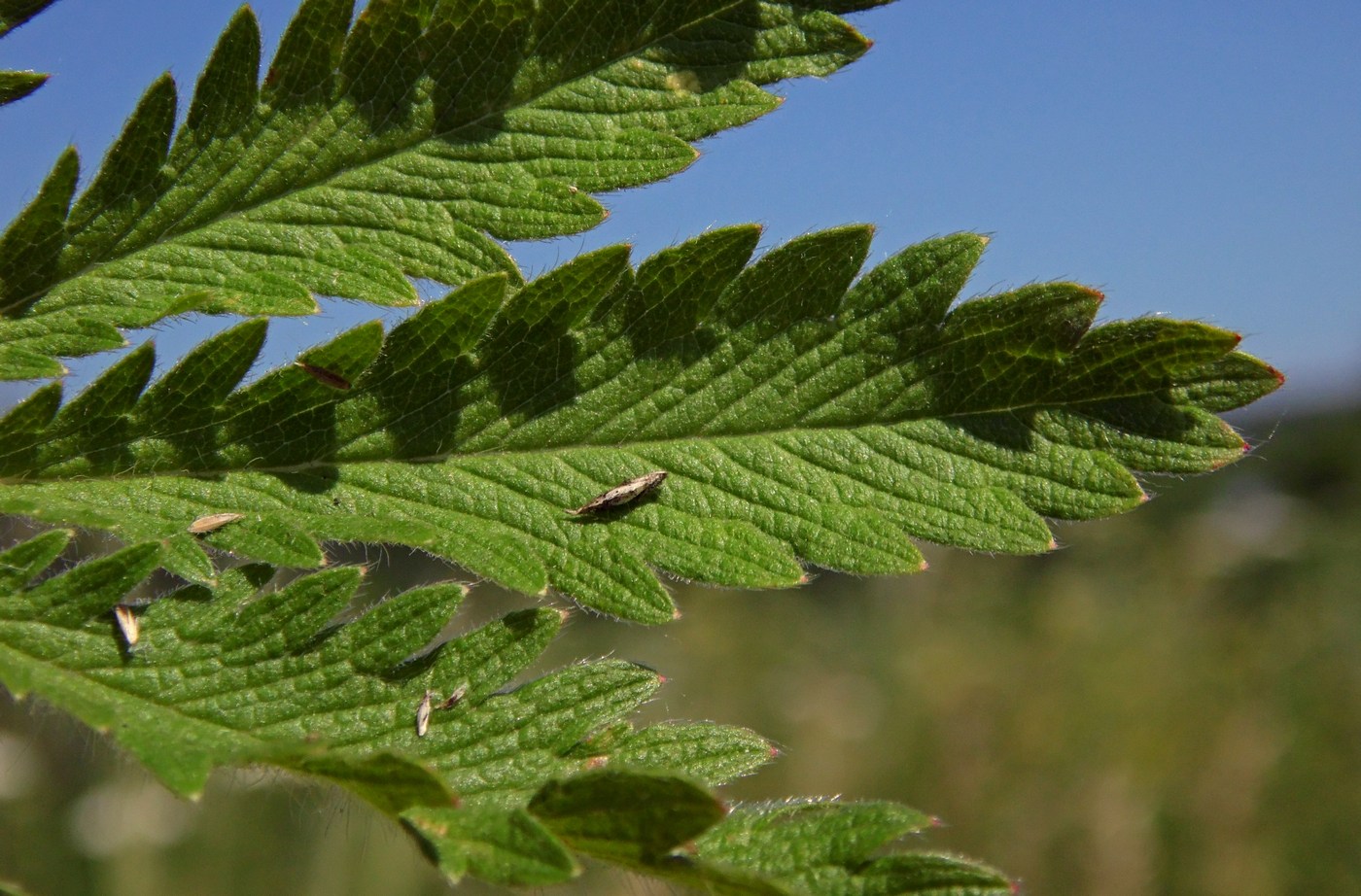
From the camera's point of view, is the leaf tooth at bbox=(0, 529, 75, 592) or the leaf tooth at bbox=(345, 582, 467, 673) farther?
the leaf tooth at bbox=(345, 582, 467, 673)

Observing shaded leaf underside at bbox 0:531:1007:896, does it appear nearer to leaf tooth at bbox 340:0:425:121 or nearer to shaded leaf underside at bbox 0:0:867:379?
shaded leaf underside at bbox 0:0:867:379

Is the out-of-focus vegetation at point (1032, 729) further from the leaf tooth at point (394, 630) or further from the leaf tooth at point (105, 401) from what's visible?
the leaf tooth at point (394, 630)

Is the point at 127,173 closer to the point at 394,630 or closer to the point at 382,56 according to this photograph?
the point at 382,56

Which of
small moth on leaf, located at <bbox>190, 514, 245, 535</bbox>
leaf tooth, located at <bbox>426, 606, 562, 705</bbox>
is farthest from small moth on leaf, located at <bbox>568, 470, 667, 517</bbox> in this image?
small moth on leaf, located at <bbox>190, 514, 245, 535</bbox>

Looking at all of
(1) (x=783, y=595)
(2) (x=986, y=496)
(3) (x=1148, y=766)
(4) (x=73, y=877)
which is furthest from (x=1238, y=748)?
(4) (x=73, y=877)

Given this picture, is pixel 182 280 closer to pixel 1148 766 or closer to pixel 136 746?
pixel 136 746

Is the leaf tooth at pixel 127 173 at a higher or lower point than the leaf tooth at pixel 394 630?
higher

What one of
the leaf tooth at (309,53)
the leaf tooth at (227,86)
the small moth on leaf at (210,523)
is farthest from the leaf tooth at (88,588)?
the leaf tooth at (309,53)
